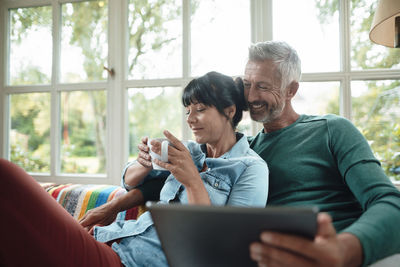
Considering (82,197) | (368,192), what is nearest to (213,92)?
(368,192)

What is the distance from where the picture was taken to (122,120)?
6.78 feet

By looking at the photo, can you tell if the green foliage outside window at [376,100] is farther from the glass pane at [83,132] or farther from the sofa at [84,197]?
the glass pane at [83,132]

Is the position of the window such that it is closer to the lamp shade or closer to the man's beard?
the lamp shade

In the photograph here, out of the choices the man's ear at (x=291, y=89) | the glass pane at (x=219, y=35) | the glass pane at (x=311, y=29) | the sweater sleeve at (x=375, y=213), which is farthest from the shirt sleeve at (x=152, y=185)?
the glass pane at (x=311, y=29)

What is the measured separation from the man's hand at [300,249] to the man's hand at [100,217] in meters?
0.90

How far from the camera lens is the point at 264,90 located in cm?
123

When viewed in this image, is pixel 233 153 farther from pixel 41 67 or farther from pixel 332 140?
pixel 41 67

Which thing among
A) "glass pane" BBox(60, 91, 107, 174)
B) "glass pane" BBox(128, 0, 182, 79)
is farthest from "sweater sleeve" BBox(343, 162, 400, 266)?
"glass pane" BBox(60, 91, 107, 174)

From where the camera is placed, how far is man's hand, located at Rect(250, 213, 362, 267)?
53 centimetres

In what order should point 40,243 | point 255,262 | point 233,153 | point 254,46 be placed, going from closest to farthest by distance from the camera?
point 255,262 → point 40,243 → point 233,153 → point 254,46

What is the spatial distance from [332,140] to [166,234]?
0.81 meters

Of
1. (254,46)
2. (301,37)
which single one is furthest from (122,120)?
(301,37)

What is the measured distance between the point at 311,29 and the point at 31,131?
2.16m

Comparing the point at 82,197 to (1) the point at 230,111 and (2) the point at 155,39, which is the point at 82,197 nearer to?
(1) the point at 230,111
